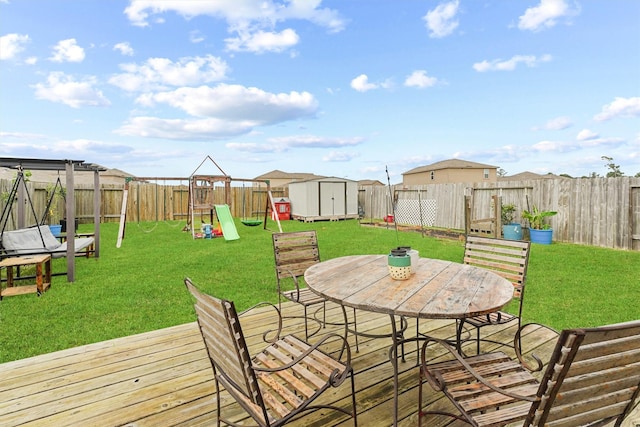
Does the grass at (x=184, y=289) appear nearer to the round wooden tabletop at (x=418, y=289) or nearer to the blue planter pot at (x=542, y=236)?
the blue planter pot at (x=542, y=236)

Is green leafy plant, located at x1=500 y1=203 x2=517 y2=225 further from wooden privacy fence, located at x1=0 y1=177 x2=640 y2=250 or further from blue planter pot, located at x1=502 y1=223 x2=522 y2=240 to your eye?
blue planter pot, located at x1=502 y1=223 x2=522 y2=240

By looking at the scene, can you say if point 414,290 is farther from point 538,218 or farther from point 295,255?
point 538,218

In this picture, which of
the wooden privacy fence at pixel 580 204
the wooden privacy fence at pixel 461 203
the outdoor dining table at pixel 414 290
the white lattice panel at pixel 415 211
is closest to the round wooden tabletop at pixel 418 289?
the outdoor dining table at pixel 414 290

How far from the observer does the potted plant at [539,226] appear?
Answer: 8.54 meters

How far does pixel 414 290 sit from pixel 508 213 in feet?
32.4

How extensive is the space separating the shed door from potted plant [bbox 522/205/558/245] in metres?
8.50

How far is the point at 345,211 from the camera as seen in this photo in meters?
16.5

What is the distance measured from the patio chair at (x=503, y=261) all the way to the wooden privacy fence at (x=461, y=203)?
1.03m

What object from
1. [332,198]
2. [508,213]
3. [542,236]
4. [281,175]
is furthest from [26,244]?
[281,175]

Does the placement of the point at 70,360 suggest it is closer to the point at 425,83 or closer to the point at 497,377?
the point at 497,377

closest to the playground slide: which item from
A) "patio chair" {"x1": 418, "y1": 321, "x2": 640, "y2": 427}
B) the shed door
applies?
the shed door

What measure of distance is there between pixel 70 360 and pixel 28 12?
7043 mm

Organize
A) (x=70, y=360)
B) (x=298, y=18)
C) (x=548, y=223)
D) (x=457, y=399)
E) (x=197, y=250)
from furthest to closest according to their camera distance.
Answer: (x=298, y=18) < (x=548, y=223) < (x=197, y=250) < (x=70, y=360) < (x=457, y=399)

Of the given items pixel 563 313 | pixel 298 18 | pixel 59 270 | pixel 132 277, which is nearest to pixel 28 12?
pixel 59 270
